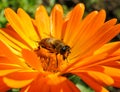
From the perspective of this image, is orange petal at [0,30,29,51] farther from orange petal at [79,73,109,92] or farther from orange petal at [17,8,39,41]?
orange petal at [79,73,109,92]

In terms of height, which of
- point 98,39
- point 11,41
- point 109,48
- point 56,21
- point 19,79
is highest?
point 56,21

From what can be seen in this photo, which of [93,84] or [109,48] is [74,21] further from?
[93,84]

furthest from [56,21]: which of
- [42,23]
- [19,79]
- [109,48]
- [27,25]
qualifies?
[19,79]

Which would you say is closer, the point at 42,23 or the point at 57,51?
the point at 57,51

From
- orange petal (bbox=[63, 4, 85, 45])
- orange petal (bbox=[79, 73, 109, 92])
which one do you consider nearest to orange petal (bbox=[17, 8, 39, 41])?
orange petal (bbox=[63, 4, 85, 45])

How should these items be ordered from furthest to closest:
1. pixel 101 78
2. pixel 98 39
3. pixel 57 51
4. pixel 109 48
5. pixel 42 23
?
pixel 42 23 → pixel 57 51 → pixel 98 39 → pixel 109 48 → pixel 101 78

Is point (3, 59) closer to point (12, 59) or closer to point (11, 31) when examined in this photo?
point (12, 59)

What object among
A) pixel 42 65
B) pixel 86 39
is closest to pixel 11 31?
pixel 42 65

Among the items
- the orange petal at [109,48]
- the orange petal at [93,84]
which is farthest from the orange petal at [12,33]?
the orange petal at [93,84]
